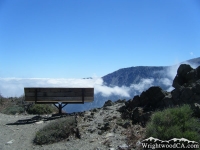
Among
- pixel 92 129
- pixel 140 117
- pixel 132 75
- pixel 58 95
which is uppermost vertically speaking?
pixel 132 75

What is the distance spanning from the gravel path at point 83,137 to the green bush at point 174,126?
1.00m

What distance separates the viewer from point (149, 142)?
18.7 feet

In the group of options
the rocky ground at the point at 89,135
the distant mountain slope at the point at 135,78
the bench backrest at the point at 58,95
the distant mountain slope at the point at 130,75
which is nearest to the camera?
the rocky ground at the point at 89,135

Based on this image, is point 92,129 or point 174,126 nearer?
point 174,126

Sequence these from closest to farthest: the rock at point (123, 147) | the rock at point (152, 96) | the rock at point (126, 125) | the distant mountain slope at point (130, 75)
A: the rock at point (123, 147)
the rock at point (126, 125)
the rock at point (152, 96)
the distant mountain slope at point (130, 75)

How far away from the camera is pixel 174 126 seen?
560cm

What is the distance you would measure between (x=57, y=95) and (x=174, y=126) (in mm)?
8285

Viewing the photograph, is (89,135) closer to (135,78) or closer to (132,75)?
(135,78)

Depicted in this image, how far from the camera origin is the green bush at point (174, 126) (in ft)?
17.7

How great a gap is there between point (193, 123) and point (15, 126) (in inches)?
301

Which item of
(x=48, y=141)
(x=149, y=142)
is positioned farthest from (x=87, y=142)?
(x=149, y=142)

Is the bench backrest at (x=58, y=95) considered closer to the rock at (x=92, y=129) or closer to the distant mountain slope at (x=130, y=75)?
the rock at (x=92, y=129)

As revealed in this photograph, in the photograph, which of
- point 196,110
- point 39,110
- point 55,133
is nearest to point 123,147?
point 196,110

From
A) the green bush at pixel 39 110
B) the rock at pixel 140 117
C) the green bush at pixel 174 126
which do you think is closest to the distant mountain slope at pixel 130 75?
the green bush at pixel 39 110
